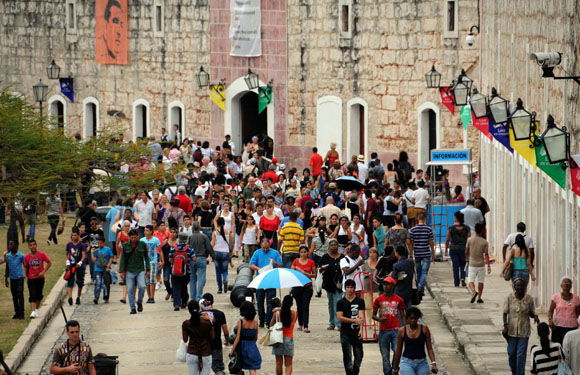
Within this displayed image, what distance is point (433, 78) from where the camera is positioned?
104 ft

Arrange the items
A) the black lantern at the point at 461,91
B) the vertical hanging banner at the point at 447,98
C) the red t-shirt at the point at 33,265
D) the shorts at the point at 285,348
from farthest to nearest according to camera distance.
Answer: the vertical hanging banner at the point at 447,98
the black lantern at the point at 461,91
the red t-shirt at the point at 33,265
the shorts at the point at 285,348

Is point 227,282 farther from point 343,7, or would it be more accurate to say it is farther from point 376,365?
point 343,7

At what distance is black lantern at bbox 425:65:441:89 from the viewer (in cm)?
3158

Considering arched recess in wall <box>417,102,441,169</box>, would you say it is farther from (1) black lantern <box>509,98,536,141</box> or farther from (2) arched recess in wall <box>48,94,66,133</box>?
(2) arched recess in wall <box>48,94,66,133</box>

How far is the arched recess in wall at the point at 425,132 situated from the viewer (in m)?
33.5

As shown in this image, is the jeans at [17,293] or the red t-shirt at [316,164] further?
the red t-shirt at [316,164]

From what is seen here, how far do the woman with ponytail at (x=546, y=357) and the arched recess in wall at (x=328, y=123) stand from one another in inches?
869

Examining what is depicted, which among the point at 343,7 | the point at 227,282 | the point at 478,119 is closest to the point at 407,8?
the point at 343,7

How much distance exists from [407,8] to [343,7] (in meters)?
2.23

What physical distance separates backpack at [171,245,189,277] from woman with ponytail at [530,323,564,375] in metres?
8.02

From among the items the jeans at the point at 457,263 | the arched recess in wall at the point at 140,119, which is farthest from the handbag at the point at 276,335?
the arched recess in wall at the point at 140,119

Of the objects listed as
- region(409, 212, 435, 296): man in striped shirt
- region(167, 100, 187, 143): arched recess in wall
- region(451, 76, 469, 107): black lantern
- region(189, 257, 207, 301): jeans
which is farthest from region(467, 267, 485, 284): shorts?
region(167, 100, 187, 143): arched recess in wall

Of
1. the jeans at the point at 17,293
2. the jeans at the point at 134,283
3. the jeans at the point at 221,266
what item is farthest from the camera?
the jeans at the point at 221,266

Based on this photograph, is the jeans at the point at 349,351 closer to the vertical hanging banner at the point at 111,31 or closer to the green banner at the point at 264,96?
the green banner at the point at 264,96
